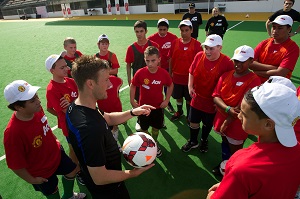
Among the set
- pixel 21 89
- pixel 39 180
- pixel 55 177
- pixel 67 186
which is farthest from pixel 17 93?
pixel 67 186

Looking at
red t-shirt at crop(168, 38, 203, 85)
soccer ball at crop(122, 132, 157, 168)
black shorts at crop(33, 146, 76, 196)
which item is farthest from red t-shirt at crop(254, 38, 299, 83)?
black shorts at crop(33, 146, 76, 196)

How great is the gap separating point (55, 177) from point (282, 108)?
3.22m

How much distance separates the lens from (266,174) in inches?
60.6

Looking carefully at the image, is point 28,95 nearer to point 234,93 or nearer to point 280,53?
point 234,93

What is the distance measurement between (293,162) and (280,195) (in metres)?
0.29

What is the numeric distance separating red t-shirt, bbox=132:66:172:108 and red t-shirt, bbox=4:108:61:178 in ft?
6.43

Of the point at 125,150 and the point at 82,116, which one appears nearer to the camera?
the point at 82,116

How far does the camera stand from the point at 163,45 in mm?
6145

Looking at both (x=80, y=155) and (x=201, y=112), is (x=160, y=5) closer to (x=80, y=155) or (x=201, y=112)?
(x=201, y=112)

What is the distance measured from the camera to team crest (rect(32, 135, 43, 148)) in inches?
113

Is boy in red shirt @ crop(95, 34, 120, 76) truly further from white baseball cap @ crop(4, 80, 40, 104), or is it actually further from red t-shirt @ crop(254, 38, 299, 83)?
red t-shirt @ crop(254, 38, 299, 83)

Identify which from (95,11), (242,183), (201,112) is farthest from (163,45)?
(95,11)

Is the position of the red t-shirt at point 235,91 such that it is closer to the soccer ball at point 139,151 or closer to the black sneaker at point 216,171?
the black sneaker at point 216,171

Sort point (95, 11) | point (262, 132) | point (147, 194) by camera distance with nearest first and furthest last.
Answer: point (262, 132) < point (147, 194) < point (95, 11)
